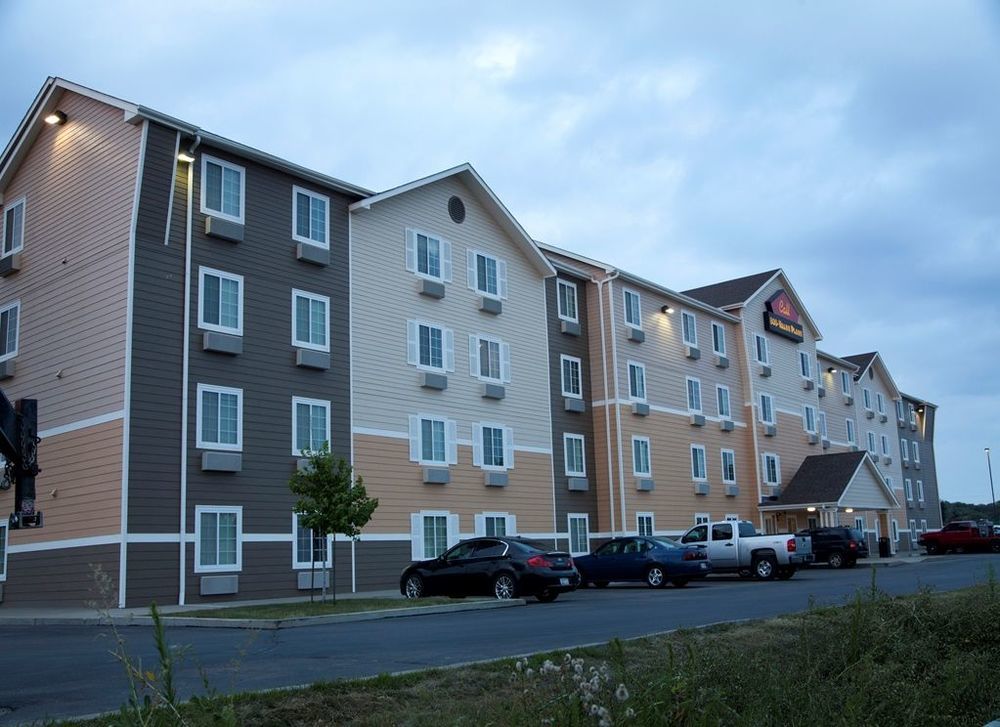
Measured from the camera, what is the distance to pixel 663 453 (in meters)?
41.8

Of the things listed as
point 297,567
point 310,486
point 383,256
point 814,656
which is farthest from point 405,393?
point 814,656

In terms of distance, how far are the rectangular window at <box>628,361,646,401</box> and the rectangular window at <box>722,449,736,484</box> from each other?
7.97 metres

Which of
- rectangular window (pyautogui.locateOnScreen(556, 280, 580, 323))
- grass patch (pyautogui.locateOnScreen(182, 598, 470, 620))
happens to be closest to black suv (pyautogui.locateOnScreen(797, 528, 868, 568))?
rectangular window (pyautogui.locateOnScreen(556, 280, 580, 323))

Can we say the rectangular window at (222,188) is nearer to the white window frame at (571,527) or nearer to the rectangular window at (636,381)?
the white window frame at (571,527)

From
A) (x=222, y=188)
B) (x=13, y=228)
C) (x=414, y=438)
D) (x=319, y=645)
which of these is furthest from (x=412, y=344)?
(x=319, y=645)

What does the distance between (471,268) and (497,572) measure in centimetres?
1382

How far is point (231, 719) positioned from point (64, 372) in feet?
78.2

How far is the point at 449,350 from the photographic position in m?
32.6

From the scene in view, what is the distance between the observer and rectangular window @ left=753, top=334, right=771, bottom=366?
1980 inches

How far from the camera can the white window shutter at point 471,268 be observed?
A: 112ft

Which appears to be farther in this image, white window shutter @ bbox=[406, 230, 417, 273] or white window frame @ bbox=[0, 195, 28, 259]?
white window shutter @ bbox=[406, 230, 417, 273]

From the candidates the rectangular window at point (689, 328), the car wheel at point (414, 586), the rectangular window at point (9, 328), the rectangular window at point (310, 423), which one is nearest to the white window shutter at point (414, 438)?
the rectangular window at point (310, 423)

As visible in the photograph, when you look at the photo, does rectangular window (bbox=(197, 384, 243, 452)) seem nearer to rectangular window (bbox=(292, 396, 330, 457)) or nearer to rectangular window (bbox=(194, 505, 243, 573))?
rectangular window (bbox=(194, 505, 243, 573))

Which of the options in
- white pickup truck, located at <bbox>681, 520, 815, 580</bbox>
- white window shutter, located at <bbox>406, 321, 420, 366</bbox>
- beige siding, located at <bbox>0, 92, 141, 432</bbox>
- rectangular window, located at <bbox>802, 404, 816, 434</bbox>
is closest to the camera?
beige siding, located at <bbox>0, 92, 141, 432</bbox>
